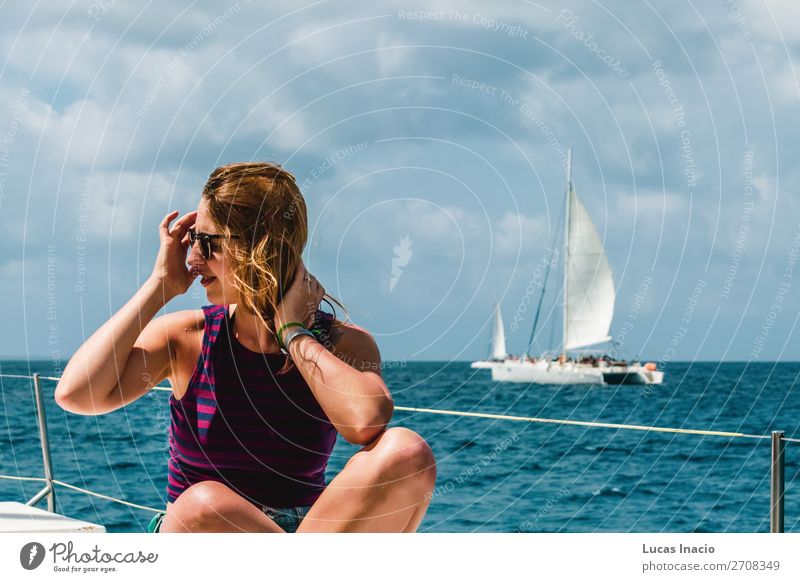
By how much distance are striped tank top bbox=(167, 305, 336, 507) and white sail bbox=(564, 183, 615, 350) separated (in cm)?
2273

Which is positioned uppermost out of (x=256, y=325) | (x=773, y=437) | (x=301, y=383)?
(x=256, y=325)

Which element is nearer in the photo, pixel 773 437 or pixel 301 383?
pixel 301 383

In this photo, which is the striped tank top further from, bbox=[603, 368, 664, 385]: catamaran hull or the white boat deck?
bbox=[603, 368, 664, 385]: catamaran hull

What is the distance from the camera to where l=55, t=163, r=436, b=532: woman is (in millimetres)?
1752

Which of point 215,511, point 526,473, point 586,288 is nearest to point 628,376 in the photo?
point 586,288

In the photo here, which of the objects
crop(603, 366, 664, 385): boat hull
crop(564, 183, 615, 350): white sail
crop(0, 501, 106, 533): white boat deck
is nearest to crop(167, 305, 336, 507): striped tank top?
crop(0, 501, 106, 533): white boat deck

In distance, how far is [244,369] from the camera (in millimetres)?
1914

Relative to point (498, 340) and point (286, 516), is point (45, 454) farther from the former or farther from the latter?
point (498, 340)

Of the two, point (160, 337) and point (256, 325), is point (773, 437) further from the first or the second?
point (160, 337)

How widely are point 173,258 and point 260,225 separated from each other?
0.76ft

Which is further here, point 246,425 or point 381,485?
point 246,425
